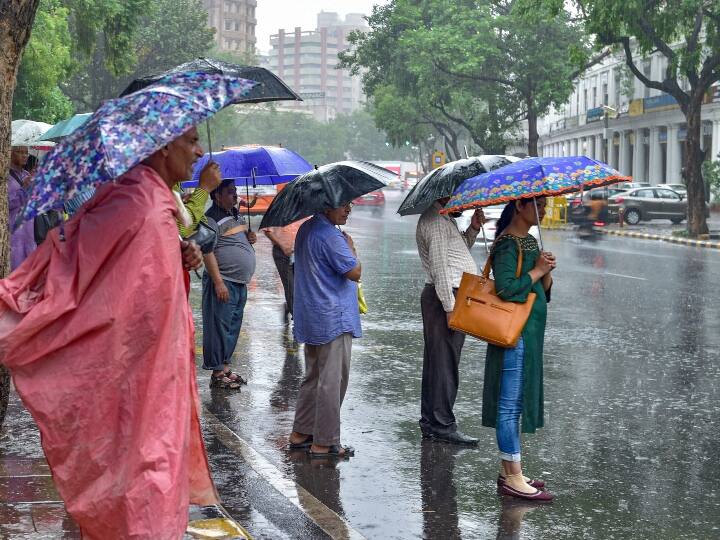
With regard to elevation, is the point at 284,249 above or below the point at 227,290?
above

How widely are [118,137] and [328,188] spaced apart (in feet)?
10.2

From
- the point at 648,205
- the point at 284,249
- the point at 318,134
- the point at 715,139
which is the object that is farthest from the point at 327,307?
the point at 318,134

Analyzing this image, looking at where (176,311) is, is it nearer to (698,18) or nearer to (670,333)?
(670,333)

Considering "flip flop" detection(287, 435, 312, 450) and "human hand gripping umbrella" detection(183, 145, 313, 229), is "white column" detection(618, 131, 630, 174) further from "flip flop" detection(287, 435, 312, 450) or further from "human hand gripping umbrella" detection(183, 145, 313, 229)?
"flip flop" detection(287, 435, 312, 450)

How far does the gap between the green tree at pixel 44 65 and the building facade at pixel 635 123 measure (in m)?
25.8

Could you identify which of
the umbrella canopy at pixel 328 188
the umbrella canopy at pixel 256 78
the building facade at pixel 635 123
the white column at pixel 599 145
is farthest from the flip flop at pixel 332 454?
the white column at pixel 599 145

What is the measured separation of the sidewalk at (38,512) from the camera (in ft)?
17.3

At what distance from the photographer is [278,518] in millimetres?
5840

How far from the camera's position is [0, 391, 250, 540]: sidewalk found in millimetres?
5273

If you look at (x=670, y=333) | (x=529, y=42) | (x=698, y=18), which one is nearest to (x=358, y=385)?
(x=670, y=333)

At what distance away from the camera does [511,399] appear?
6.36 m

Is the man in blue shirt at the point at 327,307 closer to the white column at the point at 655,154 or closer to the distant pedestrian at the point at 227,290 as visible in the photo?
the distant pedestrian at the point at 227,290

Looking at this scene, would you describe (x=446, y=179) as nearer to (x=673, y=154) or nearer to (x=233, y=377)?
(x=233, y=377)

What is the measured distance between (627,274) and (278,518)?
15678mm
